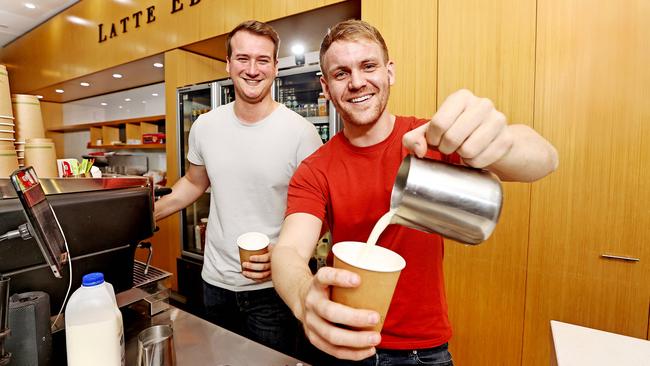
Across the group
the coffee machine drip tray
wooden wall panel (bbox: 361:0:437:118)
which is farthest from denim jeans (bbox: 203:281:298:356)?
wooden wall panel (bbox: 361:0:437:118)

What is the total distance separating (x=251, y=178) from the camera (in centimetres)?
160

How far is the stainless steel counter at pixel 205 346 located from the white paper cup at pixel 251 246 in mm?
245

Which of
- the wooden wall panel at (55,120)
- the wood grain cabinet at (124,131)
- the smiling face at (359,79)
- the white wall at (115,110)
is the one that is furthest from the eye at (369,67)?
the wooden wall panel at (55,120)

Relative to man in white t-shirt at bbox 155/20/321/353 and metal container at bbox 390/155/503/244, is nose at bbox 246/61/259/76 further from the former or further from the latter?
metal container at bbox 390/155/503/244

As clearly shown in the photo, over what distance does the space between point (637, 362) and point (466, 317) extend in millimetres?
1067

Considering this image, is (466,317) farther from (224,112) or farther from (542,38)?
(224,112)

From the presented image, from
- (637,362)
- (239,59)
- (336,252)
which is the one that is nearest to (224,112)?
(239,59)

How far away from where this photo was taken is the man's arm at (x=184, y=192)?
5.82ft

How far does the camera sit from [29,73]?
6035mm

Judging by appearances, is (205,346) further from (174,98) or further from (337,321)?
(174,98)

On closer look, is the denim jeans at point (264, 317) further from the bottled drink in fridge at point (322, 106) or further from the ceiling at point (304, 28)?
the ceiling at point (304, 28)

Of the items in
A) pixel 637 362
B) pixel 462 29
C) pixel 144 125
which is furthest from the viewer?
pixel 144 125

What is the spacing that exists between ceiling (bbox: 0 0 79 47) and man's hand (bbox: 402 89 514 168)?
6135 millimetres

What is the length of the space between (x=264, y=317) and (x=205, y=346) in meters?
0.52
